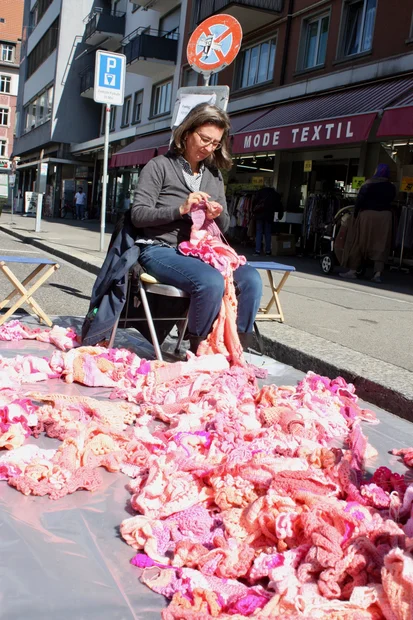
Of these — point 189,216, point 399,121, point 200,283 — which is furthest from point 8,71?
point 200,283

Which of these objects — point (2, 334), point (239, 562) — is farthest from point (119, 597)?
point (2, 334)

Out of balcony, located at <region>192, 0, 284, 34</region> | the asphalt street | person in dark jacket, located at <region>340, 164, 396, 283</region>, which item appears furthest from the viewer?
balcony, located at <region>192, 0, 284, 34</region>

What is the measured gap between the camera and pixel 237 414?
3152 mm

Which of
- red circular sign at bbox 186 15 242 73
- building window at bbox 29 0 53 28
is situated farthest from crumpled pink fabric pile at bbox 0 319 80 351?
building window at bbox 29 0 53 28

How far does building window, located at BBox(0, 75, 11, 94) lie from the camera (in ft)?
240

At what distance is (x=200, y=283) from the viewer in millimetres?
4051

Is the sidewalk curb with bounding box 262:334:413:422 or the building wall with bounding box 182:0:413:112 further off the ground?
the building wall with bounding box 182:0:413:112

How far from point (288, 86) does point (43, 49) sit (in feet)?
105

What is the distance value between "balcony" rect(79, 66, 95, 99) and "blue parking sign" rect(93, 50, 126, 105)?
24.6m

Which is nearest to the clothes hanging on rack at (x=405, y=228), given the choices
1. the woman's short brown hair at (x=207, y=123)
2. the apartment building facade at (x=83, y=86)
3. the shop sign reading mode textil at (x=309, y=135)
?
the shop sign reading mode textil at (x=309, y=135)

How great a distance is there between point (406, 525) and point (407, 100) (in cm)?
1119

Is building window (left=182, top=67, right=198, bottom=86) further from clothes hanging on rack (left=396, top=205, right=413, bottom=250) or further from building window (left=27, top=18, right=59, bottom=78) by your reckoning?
building window (left=27, top=18, right=59, bottom=78)

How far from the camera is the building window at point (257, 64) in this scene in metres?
19.4

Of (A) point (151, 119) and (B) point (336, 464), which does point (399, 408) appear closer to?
(B) point (336, 464)
